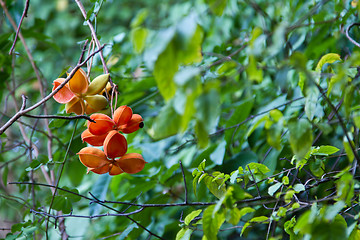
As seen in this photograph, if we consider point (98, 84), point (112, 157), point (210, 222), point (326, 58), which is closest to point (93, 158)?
point (112, 157)

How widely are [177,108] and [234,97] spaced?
1541mm

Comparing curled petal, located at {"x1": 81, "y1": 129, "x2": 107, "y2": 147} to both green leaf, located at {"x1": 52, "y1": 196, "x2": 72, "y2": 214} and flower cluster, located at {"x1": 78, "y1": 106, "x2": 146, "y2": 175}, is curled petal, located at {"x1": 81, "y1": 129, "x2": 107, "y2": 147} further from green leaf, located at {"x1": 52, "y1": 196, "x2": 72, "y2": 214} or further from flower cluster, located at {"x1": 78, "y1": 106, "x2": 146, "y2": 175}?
green leaf, located at {"x1": 52, "y1": 196, "x2": 72, "y2": 214}

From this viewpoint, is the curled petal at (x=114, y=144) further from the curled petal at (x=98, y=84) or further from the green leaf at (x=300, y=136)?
the green leaf at (x=300, y=136)

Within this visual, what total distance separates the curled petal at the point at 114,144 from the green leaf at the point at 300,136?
322 mm

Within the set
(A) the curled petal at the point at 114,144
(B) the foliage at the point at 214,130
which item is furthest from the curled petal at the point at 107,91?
(A) the curled petal at the point at 114,144

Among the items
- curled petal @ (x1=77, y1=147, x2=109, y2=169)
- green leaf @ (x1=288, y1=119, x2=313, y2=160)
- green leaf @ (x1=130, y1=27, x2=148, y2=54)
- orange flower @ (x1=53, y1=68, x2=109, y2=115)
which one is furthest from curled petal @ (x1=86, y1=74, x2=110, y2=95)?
green leaf @ (x1=288, y1=119, x2=313, y2=160)

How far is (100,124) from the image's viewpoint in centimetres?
68

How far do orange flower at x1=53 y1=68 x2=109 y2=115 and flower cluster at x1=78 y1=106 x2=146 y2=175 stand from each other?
0.16 ft

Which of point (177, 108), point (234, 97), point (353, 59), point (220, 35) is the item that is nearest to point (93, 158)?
point (177, 108)

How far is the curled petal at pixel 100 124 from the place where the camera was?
26.7 inches

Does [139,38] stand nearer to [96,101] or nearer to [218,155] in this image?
[96,101]

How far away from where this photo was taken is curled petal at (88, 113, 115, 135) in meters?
0.68

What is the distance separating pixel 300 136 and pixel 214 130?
2.41 ft

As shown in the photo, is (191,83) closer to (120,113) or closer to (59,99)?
(120,113)
